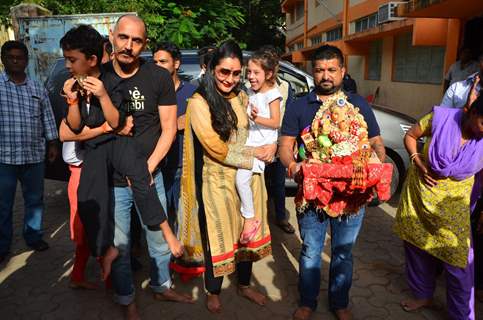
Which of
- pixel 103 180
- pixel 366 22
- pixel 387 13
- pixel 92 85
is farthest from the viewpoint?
pixel 366 22

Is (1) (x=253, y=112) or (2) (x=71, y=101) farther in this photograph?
(1) (x=253, y=112)

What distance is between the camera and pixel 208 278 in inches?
109

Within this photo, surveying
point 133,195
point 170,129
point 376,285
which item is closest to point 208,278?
point 133,195

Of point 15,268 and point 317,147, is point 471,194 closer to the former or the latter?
point 317,147

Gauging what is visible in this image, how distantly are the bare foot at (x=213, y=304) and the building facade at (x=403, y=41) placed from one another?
3.54 metres

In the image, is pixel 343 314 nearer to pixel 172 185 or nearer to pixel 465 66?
pixel 172 185

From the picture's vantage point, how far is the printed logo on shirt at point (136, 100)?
7.65 feet

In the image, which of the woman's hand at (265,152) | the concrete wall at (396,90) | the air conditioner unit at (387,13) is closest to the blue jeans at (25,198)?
the woman's hand at (265,152)

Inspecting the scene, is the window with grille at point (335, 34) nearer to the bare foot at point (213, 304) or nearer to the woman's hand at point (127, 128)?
the bare foot at point (213, 304)

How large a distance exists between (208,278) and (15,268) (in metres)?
2.03

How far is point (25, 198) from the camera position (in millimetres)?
3703

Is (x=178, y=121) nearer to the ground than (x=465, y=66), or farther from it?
nearer to the ground

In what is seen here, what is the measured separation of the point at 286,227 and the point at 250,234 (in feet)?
5.32

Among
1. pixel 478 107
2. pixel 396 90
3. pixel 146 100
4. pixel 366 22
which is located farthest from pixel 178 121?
pixel 366 22
